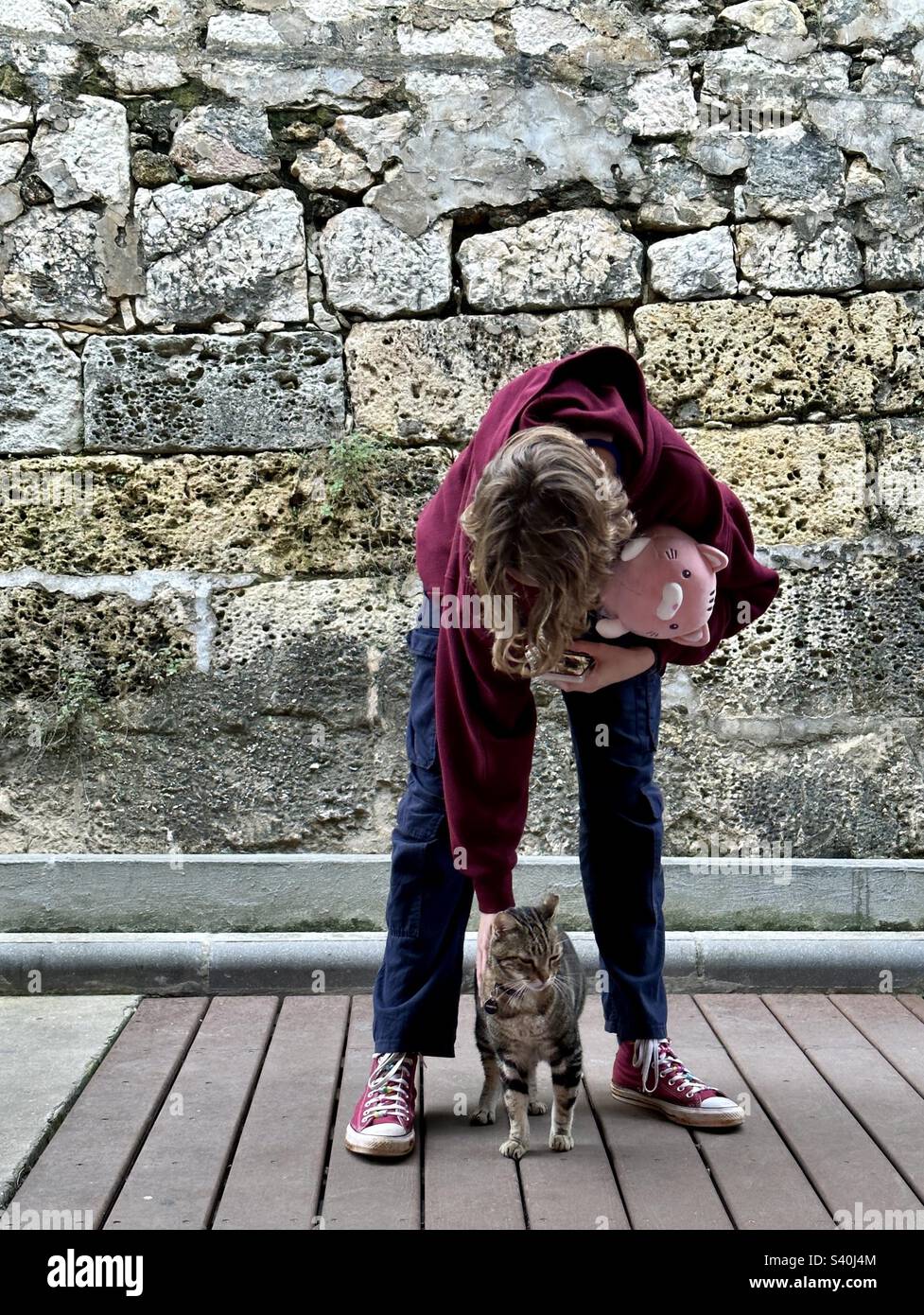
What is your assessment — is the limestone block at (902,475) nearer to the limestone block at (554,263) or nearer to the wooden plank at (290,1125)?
the limestone block at (554,263)

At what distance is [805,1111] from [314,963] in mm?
1341

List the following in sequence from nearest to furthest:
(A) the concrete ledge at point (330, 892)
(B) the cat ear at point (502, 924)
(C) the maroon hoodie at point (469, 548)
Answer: (C) the maroon hoodie at point (469, 548), (B) the cat ear at point (502, 924), (A) the concrete ledge at point (330, 892)

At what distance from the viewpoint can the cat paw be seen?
7.92 feet

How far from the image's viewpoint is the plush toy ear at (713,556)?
2195 mm

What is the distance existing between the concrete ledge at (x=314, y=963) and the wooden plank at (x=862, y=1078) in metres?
0.09

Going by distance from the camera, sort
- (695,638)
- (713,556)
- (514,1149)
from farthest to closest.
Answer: (514,1149) < (695,638) < (713,556)

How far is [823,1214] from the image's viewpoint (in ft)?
7.14

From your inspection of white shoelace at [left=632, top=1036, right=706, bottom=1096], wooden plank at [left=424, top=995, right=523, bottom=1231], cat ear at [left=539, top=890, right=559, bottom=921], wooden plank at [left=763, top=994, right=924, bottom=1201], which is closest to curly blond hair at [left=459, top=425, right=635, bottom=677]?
cat ear at [left=539, top=890, right=559, bottom=921]

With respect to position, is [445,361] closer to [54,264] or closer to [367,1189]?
[54,264]

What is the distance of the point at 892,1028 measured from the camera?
320 cm

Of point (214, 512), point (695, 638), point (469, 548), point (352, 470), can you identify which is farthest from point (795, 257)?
point (469, 548)

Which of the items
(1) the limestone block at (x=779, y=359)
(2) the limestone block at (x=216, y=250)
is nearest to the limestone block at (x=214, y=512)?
(2) the limestone block at (x=216, y=250)

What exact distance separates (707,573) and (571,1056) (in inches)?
37.9
